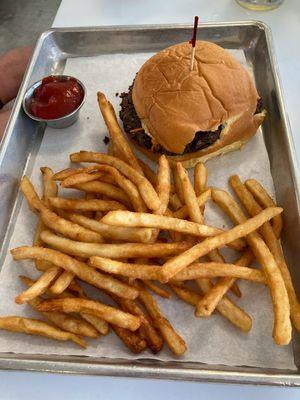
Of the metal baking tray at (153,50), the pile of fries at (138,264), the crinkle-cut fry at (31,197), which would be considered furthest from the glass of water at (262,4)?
the crinkle-cut fry at (31,197)

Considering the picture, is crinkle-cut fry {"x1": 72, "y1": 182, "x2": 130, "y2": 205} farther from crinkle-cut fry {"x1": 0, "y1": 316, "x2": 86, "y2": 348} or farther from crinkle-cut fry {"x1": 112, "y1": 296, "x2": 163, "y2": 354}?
crinkle-cut fry {"x1": 0, "y1": 316, "x2": 86, "y2": 348}

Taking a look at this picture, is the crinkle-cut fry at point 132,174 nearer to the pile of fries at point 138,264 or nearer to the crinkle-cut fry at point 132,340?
the pile of fries at point 138,264

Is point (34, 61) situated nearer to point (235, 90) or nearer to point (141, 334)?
point (235, 90)

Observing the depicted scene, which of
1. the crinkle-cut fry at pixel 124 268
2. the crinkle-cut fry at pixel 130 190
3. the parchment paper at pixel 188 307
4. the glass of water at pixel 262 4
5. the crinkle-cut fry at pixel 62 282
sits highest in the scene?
the glass of water at pixel 262 4

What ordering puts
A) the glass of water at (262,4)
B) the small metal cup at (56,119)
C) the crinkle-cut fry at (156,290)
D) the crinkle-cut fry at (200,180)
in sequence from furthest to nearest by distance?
the glass of water at (262,4) → the small metal cup at (56,119) → the crinkle-cut fry at (200,180) → the crinkle-cut fry at (156,290)

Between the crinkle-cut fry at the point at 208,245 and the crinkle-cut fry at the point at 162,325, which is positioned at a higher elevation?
the crinkle-cut fry at the point at 208,245

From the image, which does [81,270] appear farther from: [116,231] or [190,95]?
[190,95]
